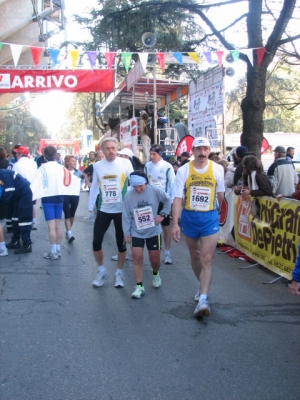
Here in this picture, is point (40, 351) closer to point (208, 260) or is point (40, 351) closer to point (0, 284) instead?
point (208, 260)

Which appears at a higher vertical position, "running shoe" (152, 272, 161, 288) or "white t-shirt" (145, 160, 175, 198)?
"white t-shirt" (145, 160, 175, 198)

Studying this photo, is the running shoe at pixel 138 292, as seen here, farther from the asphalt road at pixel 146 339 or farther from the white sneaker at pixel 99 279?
the white sneaker at pixel 99 279

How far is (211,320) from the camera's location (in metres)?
4.71

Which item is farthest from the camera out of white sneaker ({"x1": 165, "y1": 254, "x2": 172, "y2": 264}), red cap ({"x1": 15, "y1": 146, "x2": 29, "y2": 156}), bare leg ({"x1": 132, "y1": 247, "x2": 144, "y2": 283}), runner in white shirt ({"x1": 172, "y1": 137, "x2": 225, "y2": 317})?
red cap ({"x1": 15, "y1": 146, "x2": 29, "y2": 156})

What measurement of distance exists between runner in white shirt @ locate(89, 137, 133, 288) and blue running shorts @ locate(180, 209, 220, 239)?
116cm

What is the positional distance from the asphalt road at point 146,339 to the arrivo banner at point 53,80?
8.84 meters

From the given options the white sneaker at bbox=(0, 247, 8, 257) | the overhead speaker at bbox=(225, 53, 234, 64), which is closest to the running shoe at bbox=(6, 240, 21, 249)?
the white sneaker at bbox=(0, 247, 8, 257)

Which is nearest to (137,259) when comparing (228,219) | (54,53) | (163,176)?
(163,176)

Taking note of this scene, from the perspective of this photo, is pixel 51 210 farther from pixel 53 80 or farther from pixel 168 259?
pixel 53 80

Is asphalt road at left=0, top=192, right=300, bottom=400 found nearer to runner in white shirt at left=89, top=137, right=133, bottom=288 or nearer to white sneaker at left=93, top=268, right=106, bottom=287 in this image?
white sneaker at left=93, top=268, right=106, bottom=287

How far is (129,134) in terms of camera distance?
604 inches

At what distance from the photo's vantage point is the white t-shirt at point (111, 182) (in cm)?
578

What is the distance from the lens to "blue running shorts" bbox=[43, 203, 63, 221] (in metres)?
7.44

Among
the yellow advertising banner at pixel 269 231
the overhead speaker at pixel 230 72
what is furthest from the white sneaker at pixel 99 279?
the overhead speaker at pixel 230 72
